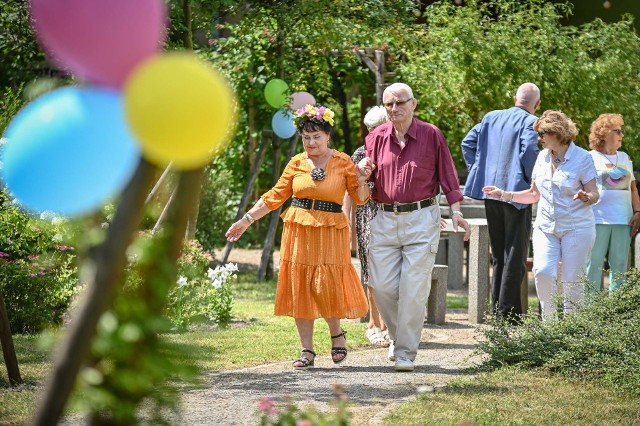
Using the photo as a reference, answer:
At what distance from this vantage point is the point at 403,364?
7469 millimetres

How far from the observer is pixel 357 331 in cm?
975

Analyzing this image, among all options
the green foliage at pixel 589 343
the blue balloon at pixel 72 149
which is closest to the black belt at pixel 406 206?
the green foliage at pixel 589 343

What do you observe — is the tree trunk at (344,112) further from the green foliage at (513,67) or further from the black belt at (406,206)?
the black belt at (406,206)

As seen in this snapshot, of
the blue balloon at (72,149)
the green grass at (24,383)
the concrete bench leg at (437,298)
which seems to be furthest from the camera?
the concrete bench leg at (437,298)

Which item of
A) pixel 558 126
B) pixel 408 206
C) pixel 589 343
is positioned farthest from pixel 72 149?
pixel 558 126

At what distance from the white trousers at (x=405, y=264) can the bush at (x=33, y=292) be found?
110 inches

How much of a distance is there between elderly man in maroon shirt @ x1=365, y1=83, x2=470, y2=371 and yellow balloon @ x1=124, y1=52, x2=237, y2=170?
206 inches

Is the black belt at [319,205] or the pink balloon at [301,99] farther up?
the pink balloon at [301,99]

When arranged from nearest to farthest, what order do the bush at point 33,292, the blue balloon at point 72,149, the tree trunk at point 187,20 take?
the blue balloon at point 72,149 → the tree trunk at point 187,20 → the bush at point 33,292

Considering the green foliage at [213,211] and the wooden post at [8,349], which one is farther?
the green foliage at [213,211]

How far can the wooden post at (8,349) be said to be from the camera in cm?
604

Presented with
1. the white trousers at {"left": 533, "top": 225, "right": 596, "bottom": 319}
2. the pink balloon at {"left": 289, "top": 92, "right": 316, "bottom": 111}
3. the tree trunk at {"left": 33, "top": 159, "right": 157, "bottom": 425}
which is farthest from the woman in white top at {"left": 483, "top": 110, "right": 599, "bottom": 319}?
the tree trunk at {"left": 33, "top": 159, "right": 157, "bottom": 425}

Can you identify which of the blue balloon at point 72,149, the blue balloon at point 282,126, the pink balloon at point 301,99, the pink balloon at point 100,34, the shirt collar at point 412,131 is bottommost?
the blue balloon at point 72,149

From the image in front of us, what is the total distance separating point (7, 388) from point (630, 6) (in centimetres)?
1660
